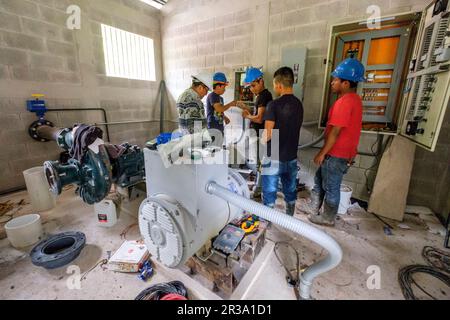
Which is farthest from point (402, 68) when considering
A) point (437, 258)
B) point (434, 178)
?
point (437, 258)

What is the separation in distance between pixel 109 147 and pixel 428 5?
3043 millimetres

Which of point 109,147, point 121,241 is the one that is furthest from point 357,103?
point 121,241

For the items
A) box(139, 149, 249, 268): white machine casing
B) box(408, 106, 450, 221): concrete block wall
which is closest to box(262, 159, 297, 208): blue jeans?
box(139, 149, 249, 268): white machine casing

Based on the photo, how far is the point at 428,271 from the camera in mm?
1450

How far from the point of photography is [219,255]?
1.32m

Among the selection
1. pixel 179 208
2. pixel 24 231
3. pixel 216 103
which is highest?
pixel 216 103

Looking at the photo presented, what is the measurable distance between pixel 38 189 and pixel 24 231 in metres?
0.65

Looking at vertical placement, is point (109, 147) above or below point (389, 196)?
above

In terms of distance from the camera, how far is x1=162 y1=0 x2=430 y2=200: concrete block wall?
2307 mm

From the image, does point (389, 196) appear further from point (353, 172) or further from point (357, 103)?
point (357, 103)

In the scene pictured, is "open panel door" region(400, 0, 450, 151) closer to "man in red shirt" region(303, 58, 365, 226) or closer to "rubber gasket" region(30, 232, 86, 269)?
"man in red shirt" region(303, 58, 365, 226)

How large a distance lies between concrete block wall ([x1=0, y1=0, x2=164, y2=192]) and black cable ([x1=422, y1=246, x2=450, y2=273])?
13.5 feet

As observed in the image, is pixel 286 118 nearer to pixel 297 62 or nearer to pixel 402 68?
pixel 297 62
